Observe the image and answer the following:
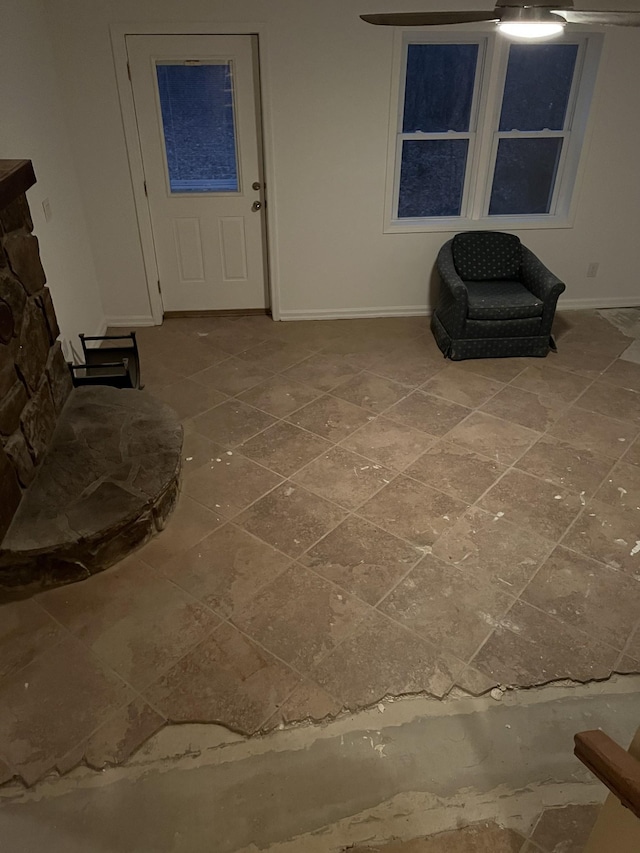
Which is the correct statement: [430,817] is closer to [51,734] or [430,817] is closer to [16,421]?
[51,734]

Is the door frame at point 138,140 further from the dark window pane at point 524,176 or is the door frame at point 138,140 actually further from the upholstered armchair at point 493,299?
the dark window pane at point 524,176

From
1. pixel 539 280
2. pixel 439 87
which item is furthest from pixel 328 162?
pixel 539 280

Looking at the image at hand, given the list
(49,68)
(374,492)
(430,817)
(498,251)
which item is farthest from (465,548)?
(49,68)

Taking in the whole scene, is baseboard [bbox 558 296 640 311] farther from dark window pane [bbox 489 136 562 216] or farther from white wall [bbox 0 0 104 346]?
white wall [bbox 0 0 104 346]

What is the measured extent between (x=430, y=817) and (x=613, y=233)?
4.60 m

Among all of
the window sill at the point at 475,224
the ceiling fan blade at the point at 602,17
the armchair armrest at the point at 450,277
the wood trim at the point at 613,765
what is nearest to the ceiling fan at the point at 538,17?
the ceiling fan blade at the point at 602,17

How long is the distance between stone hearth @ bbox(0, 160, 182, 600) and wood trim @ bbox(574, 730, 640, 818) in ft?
6.35

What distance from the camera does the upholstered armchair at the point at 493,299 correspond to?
409 cm

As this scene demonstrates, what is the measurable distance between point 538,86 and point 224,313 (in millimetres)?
3071

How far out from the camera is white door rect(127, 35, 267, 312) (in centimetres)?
404

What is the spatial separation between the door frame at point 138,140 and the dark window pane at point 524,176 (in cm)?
187

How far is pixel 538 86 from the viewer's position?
15.2 feet

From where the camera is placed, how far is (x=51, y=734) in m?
1.92

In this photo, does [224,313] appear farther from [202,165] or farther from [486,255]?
[486,255]
